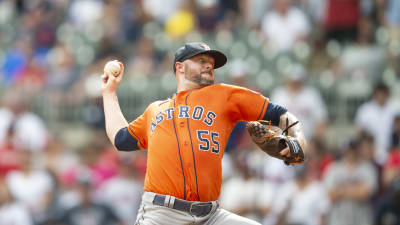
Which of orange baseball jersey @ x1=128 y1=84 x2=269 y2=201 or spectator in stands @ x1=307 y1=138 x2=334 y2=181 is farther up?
orange baseball jersey @ x1=128 y1=84 x2=269 y2=201

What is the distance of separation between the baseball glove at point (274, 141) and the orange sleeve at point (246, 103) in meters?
0.23

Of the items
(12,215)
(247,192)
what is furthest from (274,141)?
(12,215)

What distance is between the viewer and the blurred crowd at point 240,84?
9.16 m

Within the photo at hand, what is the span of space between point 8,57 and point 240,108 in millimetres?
9585

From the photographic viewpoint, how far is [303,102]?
1030 centimetres

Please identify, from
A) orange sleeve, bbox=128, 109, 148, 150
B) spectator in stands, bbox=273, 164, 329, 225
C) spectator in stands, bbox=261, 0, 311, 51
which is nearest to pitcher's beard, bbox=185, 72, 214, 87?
orange sleeve, bbox=128, 109, 148, 150

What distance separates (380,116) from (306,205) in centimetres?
186

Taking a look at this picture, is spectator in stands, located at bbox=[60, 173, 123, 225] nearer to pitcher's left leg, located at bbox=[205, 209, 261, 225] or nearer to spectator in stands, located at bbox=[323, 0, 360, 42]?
spectator in stands, located at bbox=[323, 0, 360, 42]

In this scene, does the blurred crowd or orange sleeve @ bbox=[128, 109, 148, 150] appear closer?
orange sleeve @ bbox=[128, 109, 148, 150]

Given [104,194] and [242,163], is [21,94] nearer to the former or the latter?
[104,194]

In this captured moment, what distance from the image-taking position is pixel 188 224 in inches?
209

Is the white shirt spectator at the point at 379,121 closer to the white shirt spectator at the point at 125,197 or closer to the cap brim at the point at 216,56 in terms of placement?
the white shirt spectator at the point at 125,197

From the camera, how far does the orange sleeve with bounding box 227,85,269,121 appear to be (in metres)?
5.45

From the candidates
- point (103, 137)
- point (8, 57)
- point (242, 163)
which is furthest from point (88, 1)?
point (242, 163)
